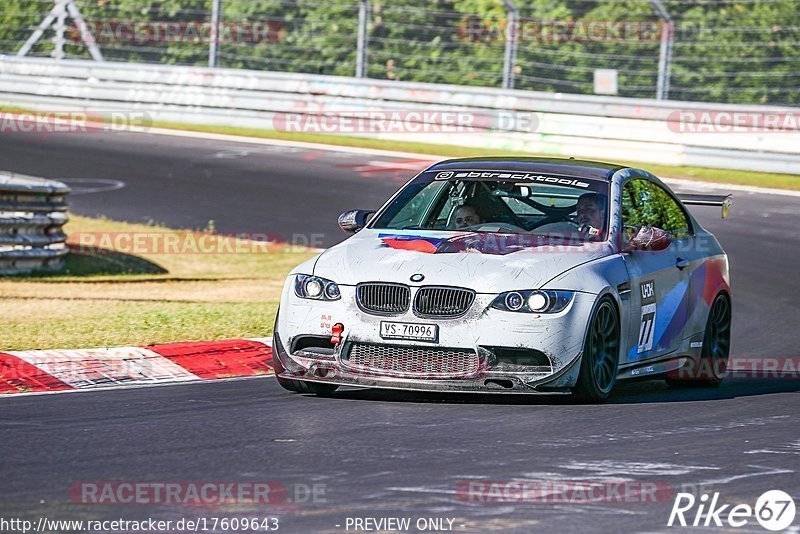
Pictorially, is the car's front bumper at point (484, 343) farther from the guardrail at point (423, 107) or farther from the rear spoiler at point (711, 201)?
the guardrail at point (423, 107)

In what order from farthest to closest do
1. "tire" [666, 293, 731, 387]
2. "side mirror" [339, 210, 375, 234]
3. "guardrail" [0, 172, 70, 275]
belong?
"guardrail" [0, 172, 70, 275] < "tire" [666, 293, 731, 387] < "side mirror" [339, 210, 375, 234]

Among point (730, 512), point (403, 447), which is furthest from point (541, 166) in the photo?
point (730, 512)

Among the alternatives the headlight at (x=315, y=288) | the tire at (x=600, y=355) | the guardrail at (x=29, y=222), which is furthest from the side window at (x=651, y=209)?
the guardrail at (x=29, y=222)

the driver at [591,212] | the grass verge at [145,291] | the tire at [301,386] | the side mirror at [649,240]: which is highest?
the driver at [591,212]

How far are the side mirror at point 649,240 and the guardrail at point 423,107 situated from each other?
13327mm

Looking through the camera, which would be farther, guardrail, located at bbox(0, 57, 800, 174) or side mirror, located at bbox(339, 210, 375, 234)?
guardrail, located at bbox(0, 57, 800, 174)

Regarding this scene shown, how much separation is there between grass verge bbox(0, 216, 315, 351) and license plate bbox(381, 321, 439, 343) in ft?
9.01

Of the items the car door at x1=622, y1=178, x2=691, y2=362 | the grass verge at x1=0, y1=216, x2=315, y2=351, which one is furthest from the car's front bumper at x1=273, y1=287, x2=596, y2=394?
the grass verge at x1=0, y1=216, x2=315, y2=351

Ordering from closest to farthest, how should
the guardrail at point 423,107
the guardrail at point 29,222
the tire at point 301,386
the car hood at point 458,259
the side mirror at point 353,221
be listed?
1. the car hood at point 458,259
2. the tire at point 301,386
3. the side mirror at point 353,221
4. the guardrail at point 29,222
5. the guardrail at point 423,107

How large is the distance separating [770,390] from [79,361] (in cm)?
443

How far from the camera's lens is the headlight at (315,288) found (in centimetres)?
806

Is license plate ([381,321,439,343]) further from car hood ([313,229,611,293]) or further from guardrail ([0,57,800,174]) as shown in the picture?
guardrail ([0,57,800,174])

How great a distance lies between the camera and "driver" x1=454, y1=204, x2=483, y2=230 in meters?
9.07

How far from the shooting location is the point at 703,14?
74.7 feet
